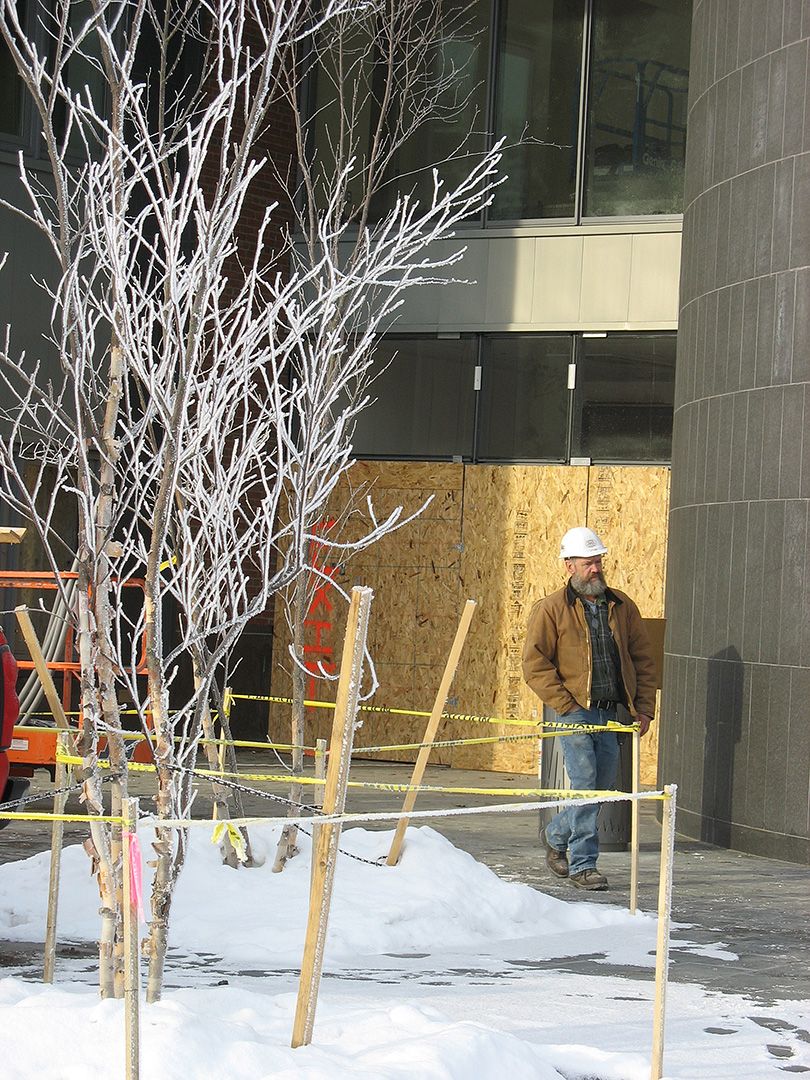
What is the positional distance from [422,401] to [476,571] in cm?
196

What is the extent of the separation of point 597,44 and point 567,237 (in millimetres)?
1958

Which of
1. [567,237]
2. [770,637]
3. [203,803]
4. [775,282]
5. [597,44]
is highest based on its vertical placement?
[597,44]

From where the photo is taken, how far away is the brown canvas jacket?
33.0ft

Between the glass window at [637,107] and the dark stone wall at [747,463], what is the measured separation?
3436mm

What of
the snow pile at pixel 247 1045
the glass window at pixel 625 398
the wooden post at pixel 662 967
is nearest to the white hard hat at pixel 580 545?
the wooden post at pixel 662 967

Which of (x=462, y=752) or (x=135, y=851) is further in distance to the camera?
(x=462, y=752)

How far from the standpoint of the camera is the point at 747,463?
1134 cm

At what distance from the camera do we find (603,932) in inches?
326

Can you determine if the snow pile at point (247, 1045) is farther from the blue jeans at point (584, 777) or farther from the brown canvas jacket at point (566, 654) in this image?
the brown canvas jacket at point (566, 654)

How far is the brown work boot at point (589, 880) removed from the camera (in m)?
9.55

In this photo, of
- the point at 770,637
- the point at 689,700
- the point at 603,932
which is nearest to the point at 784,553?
the point at 770,637

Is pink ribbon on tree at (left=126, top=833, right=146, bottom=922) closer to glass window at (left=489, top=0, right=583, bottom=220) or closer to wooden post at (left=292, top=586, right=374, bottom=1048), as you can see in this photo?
wooden post at (left=292, top=586, right=374, bottom=1048)

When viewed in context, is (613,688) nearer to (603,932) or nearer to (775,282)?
(603,932)

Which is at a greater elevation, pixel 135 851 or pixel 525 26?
pixel 525 26
